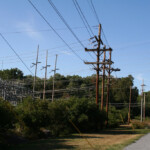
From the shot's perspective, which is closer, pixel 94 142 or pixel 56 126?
pixel 94 142

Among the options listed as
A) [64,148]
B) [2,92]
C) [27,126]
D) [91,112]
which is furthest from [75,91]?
[64,148]

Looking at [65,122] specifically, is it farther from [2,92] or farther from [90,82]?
[90,82]

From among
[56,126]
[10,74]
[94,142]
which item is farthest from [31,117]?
[10,74]

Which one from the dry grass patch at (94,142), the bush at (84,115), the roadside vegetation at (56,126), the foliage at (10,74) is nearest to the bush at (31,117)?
the roadside vegetation at (56,126)

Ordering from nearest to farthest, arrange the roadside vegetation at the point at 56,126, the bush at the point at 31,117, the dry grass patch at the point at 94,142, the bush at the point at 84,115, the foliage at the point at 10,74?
the dry grass patch at the point at 94,142 < the roadside vegetation at the point at 56,126 < the bush at the point at 31,117 < the bush at the point at 84,115 < the foliage at the point at 10,74

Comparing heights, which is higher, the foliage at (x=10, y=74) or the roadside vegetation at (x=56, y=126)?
the foliage at (x=10, y=74)

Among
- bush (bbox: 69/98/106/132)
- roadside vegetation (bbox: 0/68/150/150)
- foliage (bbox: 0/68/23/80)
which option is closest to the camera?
roadside vegetation (bbox: 0/68/150/150)

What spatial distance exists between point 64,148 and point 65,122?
12.0m

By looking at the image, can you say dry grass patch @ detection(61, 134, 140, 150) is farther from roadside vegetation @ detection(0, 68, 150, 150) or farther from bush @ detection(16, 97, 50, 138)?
bush @ detection(16, 97, 50, 138)

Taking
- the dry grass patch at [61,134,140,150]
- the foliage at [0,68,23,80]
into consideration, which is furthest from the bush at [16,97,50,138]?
the foliage at [0,68,23,80]

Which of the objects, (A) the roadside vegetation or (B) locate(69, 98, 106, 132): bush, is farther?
(B) locate(69, 98, 106, 132): bush

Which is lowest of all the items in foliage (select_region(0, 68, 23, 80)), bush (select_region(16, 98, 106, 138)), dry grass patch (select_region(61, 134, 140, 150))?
dry grass patch (select_region(61, 134, 140, 150))

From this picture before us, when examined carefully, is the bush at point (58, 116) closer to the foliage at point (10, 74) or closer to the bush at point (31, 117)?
the bush at point (31, 117)

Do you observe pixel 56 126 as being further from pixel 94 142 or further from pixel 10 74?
pixel 10 74
